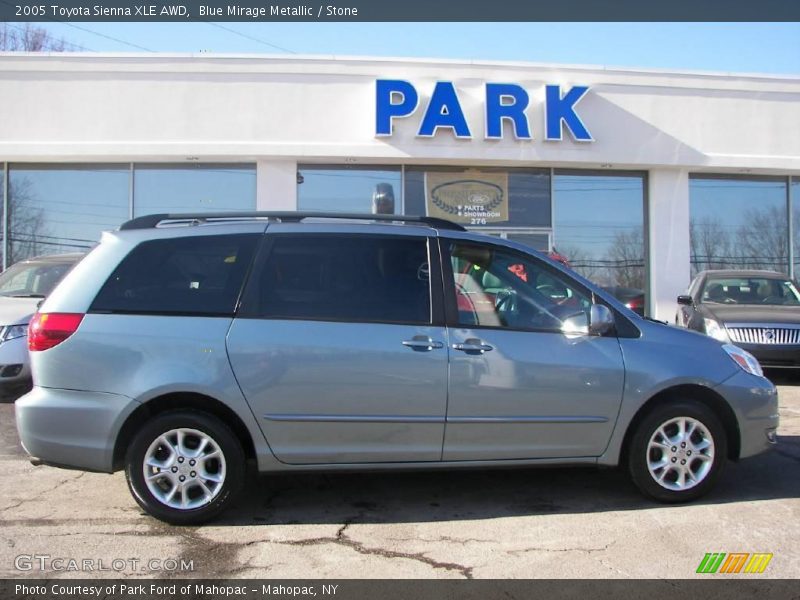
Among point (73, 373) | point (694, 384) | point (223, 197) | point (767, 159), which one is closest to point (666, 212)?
point (767, 159)

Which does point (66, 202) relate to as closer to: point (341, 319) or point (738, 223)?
point (341, 319)

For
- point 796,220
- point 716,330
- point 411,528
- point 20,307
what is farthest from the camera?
point 796,220

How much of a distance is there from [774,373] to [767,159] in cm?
576

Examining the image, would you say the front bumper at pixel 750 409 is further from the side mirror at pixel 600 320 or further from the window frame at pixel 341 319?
the window frame at pixel 341 319

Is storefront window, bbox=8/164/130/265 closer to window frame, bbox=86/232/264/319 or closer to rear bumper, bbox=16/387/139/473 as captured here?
window frame, bbox=86/232/264/319

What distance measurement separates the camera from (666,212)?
13234 mm

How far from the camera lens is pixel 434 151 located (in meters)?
12.2

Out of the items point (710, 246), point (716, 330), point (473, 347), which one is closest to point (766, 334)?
point (716, 330)

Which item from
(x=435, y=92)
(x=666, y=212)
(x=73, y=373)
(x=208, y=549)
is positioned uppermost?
(x=435, y=92)

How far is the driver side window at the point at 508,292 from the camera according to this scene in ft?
13.7

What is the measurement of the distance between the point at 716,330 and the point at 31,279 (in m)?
8.67

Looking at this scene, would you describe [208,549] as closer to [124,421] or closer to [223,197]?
[124,421]

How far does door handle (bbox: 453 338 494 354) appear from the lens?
13.2ft

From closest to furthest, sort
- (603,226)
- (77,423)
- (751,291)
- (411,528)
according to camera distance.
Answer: (77,423) < (411,528) < (751,291) < (603,226)
